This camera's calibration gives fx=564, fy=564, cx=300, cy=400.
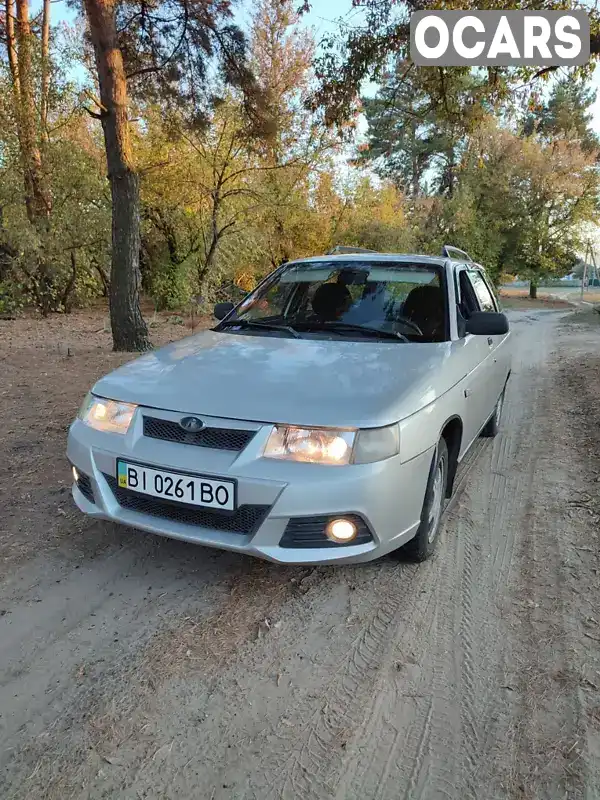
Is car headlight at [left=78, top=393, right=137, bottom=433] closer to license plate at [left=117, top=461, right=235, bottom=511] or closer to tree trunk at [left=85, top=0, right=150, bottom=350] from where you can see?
license plate at [left=117, top=461, right=235, bottom=511]

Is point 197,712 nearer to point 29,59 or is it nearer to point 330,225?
point 29,59

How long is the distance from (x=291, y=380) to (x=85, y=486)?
1.21 meters

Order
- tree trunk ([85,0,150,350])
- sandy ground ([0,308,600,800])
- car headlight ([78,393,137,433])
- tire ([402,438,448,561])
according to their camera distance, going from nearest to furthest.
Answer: sandy ground ([0,308,600,800]), car headlight ([78,393,137,433]), tire ([402,438,448,561]), tree trunk ([85,0,150,350])

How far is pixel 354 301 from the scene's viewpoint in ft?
12.6

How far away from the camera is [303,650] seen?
236 centimetres

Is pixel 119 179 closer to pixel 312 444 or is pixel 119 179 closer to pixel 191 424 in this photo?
pixel 191 424

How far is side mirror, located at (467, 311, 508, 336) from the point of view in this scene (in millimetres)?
3640

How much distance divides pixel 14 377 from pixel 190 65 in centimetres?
600

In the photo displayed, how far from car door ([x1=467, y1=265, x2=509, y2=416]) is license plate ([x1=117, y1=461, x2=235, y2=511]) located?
99.1 inches

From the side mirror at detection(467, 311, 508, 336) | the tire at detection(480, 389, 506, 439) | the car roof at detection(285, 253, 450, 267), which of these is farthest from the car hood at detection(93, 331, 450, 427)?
the tire at detection(480, 389, 506, 439)

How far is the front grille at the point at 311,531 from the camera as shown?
2.44m

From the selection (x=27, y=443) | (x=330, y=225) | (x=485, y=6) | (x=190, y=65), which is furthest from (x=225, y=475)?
(x=330, y=225)

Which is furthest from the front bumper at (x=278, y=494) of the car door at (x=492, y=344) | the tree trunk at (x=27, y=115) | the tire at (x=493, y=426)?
the tree trunk at (x=27, y=115)

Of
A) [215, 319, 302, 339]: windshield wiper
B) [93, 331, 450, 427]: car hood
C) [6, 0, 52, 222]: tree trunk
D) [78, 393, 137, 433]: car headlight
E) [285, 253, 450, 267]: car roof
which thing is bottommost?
[78, 393, 137, 433]: car headlight
